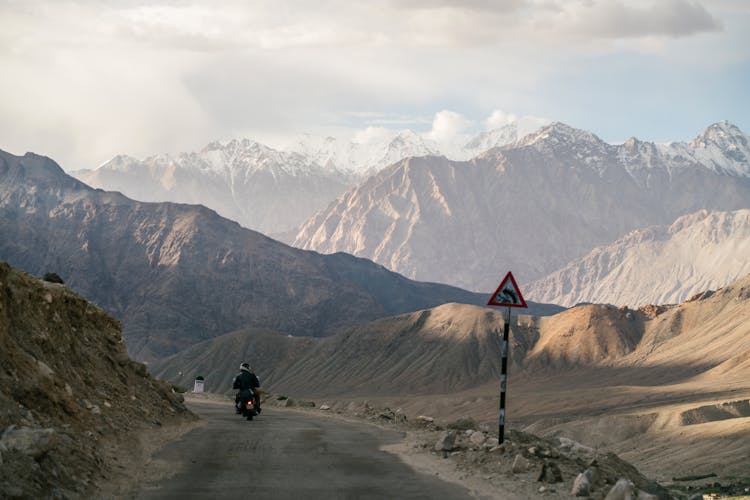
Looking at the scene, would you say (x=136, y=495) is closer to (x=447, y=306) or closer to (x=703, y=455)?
(x=703, y=455)

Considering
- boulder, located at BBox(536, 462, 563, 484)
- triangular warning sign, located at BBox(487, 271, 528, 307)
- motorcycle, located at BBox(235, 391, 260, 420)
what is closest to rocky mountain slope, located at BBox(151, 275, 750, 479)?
motorcycle, located at BBox(235, 391, 260, 420)

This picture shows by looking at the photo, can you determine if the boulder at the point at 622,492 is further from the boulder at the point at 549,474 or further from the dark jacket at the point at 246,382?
the dark jacket at the point at 246,382

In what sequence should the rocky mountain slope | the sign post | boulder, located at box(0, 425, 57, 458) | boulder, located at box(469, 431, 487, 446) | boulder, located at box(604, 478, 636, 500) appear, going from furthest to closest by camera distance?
1. the rocky mountain slope
2. boulder, located at box(469, 431, 487, 446)
3. the sign post
4. boulder, located at box(604, 478, 636, 500)
5. boulder, located at box(0, 425, 57, 458)

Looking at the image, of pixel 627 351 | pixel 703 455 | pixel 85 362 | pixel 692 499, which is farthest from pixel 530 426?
pixel 692 499

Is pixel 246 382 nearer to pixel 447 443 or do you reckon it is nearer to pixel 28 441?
pixel 447 443

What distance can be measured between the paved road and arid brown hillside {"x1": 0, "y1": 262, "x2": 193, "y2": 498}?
1307mm

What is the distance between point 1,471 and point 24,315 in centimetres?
837

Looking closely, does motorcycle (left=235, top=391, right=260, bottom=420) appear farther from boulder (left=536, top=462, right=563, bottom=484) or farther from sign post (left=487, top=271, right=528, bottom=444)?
boulder (left=536, top=462, right=563, bottom=484)

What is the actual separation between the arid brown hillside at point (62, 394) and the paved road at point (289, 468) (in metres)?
1.31

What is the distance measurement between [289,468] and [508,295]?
5713 millimetres

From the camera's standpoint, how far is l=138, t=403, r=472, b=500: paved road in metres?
15.2

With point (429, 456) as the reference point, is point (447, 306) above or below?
above

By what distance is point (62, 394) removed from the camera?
18.8m

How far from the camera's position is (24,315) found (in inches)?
819
